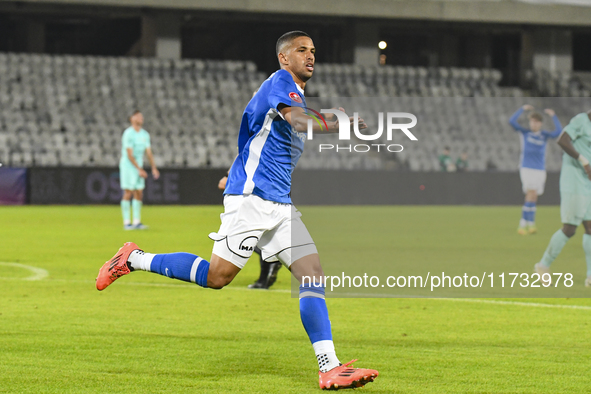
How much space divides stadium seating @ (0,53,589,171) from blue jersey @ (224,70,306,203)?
19.8m

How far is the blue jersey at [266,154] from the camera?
475cm

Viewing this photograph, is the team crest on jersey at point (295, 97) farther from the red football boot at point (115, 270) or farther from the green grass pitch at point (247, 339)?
the red football boot at point (115, 270)

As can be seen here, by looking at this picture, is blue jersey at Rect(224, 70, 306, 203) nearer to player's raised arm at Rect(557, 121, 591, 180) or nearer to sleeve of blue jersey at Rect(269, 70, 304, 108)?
sleeve of blue jersey at Rect(269, 70, 304, 108)

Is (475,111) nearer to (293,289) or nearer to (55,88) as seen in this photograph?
(55,88)

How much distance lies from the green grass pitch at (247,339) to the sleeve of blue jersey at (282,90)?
1499 millimetres

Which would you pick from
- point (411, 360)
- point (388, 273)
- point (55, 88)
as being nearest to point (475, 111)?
point (55, 88)

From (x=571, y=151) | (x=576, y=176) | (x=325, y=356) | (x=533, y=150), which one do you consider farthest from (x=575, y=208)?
(x=533, y=150)

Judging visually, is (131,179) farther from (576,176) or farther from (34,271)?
(576,176)

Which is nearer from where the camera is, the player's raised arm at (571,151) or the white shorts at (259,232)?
the white shorts at (259,232)

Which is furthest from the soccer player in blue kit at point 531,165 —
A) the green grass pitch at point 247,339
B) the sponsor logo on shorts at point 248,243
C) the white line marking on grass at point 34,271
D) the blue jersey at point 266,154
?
the sponsor logo on shorts at point 248,243

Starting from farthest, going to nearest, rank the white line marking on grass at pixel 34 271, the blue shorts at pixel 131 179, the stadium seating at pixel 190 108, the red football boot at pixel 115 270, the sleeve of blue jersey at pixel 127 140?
the stadium seating at pixel 190 108
the blue shorts at pixel 131 179
the sleeve of blue jersey at pixel 127 140
the white line marking on grass at pixel 34 271
the red football boot at pixel 115 270

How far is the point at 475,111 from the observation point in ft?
111

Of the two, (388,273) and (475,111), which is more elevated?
(475,111)

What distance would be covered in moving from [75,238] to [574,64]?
36617 mm
